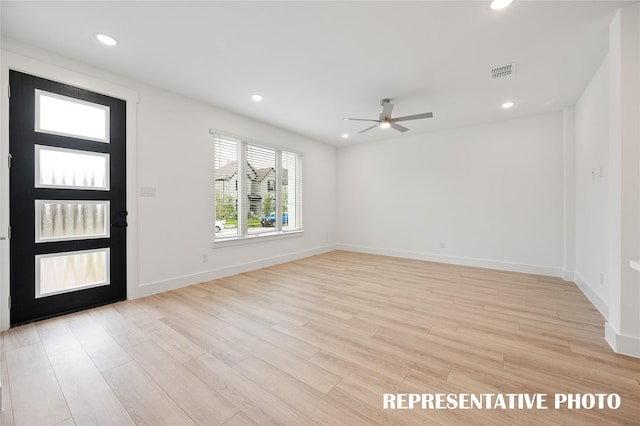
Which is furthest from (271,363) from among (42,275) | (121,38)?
(121,38)

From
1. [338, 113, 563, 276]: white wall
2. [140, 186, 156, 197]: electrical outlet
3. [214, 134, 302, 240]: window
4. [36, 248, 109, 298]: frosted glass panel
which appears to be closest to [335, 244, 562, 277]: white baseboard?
[338, 113, 563, 276]: white wall

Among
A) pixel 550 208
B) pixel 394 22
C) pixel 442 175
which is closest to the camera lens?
pixel 394 22

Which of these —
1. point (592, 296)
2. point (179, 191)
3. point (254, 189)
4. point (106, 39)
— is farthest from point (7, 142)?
point (592, 296)

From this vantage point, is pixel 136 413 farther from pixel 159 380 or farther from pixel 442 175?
pixel 442 175

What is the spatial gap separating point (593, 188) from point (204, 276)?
224 inches

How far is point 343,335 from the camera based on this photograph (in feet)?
7.95

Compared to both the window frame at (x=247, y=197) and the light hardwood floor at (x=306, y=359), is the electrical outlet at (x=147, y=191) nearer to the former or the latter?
the window frame at (x=247, y=197)

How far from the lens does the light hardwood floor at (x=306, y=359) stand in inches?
59.6

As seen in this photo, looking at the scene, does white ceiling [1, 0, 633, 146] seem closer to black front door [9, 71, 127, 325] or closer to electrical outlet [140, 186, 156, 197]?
black front door [9, 71, 127, 325]

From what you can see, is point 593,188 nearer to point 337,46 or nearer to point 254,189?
point 337,46

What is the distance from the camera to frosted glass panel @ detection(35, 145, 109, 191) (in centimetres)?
278

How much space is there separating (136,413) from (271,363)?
86 cm

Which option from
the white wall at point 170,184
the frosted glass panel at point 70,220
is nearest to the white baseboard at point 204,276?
the white wall at point 170,184

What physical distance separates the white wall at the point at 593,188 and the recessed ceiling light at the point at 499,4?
176 cm
